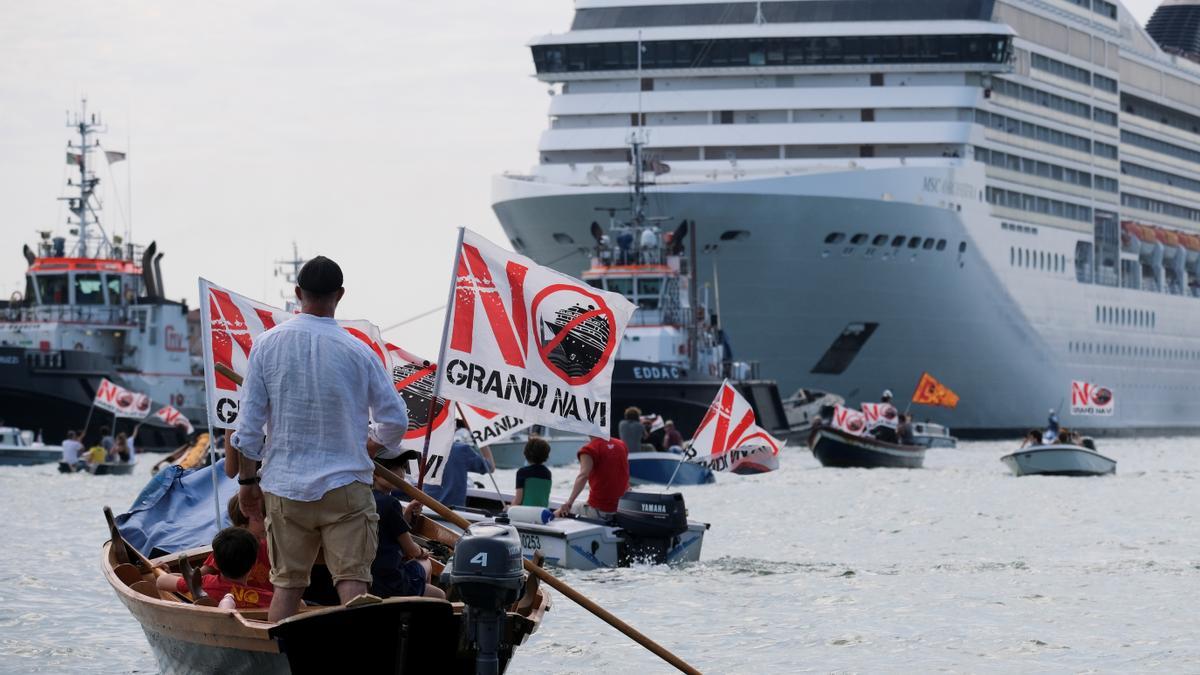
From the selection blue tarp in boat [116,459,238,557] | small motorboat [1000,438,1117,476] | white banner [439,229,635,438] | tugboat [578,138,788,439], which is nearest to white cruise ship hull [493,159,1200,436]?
tugboat [578,138,788,439]

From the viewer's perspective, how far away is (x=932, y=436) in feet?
181

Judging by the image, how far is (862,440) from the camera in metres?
41.6

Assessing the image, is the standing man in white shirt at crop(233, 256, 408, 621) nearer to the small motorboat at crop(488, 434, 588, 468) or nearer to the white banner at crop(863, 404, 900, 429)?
the small motorboat at crop(488, 434, 588, 468)

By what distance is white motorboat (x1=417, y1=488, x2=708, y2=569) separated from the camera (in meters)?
17.0

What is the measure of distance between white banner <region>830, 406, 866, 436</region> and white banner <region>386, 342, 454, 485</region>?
29.5 m

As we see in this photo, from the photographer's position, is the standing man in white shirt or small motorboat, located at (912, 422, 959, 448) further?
small motorboat, located at (912, 422, 959, 448)

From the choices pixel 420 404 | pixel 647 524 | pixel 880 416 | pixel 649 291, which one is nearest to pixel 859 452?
pixel 880 416

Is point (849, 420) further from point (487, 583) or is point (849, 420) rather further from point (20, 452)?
point (487, 583)

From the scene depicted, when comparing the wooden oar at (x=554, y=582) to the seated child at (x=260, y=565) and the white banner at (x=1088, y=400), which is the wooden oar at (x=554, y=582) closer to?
the seated child at (x=260, y=565)

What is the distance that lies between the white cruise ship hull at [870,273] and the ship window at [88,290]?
13114 millimetres

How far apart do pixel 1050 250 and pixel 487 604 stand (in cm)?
5775

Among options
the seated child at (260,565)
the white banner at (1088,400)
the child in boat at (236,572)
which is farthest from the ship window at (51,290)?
the seated child at (260,565)

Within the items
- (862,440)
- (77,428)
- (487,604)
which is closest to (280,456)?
(487,604)

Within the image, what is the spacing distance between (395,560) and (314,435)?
1.21m
